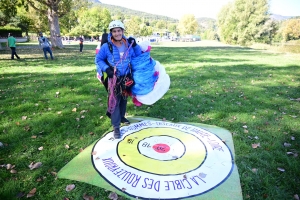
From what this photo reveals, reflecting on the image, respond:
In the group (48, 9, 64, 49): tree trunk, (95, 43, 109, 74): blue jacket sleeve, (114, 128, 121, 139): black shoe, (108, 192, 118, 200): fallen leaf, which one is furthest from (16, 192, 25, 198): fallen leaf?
(48, 9, 64, 49): tree trunk

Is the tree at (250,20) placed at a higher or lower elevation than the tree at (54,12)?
higher

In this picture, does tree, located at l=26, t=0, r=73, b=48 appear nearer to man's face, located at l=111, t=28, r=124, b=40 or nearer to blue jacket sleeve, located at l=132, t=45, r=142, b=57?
blue jacket sleeve, located at l=132, t=45, r=142, b=57

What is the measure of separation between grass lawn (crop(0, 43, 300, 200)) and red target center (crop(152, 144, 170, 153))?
1.37m

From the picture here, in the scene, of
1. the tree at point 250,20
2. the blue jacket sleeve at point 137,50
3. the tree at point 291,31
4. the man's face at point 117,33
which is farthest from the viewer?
the tree at point 291,31

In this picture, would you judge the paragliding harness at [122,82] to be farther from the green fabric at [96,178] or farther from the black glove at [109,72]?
the green fabric at [96,178]

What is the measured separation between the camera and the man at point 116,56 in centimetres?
390

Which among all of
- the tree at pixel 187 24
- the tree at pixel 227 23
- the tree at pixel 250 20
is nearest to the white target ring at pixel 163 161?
the tree at pixel 250 20

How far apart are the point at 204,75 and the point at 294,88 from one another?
396 centimetres

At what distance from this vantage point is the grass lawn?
3229 millimetres

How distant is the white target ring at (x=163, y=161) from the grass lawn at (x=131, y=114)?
36 centimetres

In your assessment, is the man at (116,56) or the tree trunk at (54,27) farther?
the tree trunk at (54,27)

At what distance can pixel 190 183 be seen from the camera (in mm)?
3197

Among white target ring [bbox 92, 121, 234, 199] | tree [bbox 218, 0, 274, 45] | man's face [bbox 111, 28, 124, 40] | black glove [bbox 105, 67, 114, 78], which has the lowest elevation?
white target ring [bbox 92, 121, 234, 199]

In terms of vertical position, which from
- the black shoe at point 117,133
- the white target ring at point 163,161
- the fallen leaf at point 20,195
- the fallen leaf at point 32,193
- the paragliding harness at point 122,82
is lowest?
the fallen leaf at point 20,195
